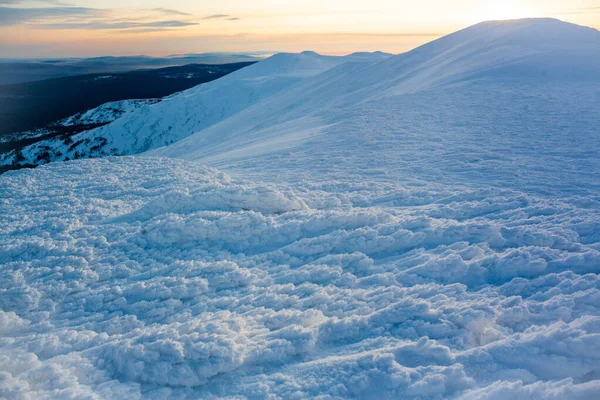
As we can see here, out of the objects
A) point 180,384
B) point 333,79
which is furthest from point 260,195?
point 333,79

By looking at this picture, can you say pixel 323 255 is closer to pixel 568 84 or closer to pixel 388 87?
pixel 568 84

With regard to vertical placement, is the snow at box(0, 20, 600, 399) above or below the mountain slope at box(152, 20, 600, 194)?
below

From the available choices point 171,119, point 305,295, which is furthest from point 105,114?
point 305,295

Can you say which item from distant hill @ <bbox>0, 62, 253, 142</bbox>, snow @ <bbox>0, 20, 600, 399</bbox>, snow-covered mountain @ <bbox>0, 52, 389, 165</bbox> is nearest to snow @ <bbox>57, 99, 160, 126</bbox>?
distant hill @ <bbox>0, 62, 253, 142</bbox>

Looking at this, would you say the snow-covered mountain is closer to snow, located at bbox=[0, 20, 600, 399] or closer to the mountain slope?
the mountain slope

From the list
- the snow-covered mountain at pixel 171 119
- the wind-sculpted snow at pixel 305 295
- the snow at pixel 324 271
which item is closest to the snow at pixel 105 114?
the snow-covered mountain at pixel 171 119
